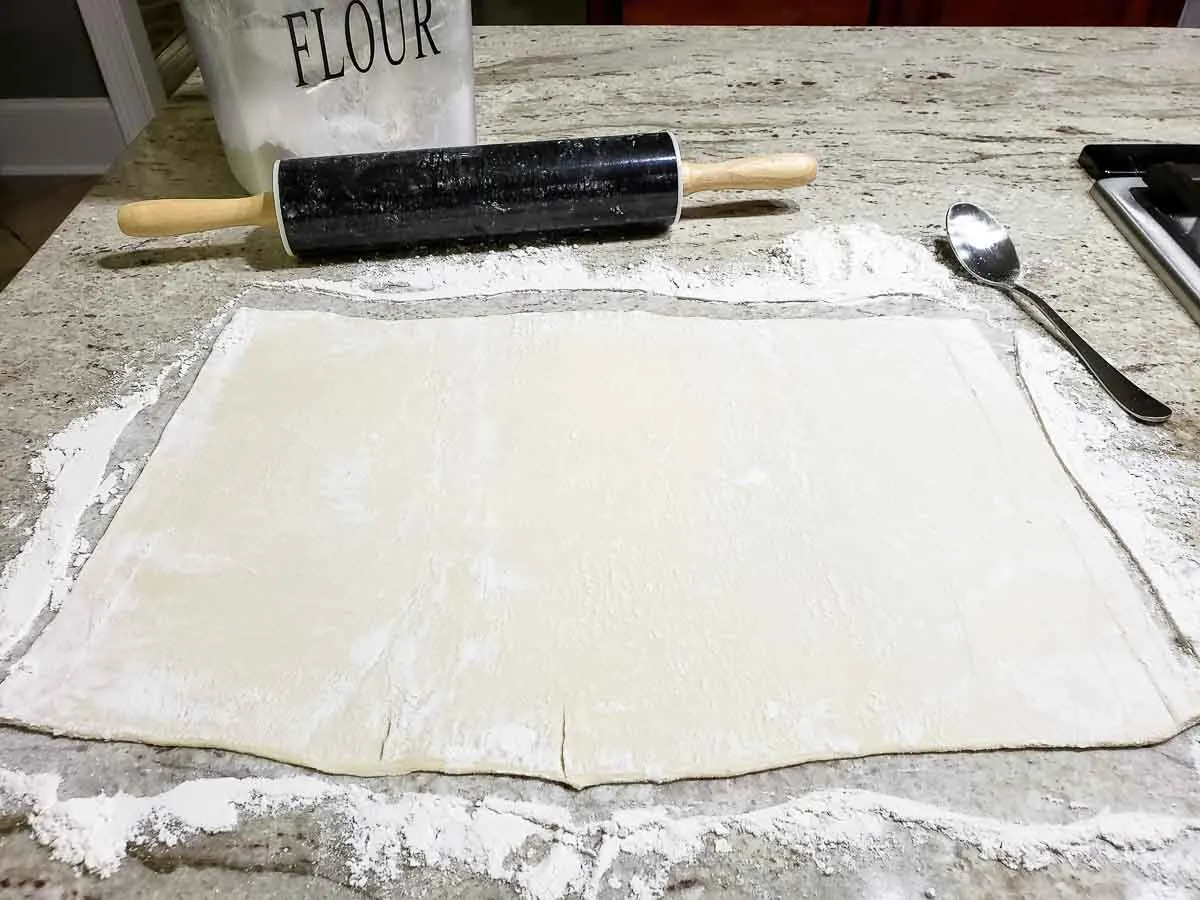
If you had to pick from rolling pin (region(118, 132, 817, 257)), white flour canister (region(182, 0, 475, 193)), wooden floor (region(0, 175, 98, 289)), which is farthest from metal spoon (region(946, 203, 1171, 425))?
wooden floor (region(0, 175, 98, 289))

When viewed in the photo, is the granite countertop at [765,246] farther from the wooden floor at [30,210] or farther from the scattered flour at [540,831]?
the wooden floor at [30,210]

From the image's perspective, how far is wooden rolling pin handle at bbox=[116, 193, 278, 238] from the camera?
33.4 inches

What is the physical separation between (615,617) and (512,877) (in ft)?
0.54

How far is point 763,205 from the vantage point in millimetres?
993

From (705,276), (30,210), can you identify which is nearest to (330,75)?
(705,276)

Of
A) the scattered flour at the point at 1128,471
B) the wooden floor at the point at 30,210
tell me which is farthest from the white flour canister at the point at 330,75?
the wooden floor at the point at 30,210

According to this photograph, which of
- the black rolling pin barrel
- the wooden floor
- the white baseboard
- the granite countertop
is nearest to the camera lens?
the granite countertop

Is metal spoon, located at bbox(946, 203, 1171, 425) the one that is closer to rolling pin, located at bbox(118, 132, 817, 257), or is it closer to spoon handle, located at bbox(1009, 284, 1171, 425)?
spoon handle, located at bbox(1009, 284, 1171, 425)

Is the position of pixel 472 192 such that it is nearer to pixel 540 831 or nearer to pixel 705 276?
pixel 705 276

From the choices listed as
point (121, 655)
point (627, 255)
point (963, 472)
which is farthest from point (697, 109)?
point (121, 655)

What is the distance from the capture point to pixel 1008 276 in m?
0.86

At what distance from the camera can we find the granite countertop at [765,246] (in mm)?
452

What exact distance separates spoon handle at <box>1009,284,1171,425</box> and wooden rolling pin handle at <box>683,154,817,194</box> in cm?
28

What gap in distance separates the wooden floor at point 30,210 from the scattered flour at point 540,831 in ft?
6.79
